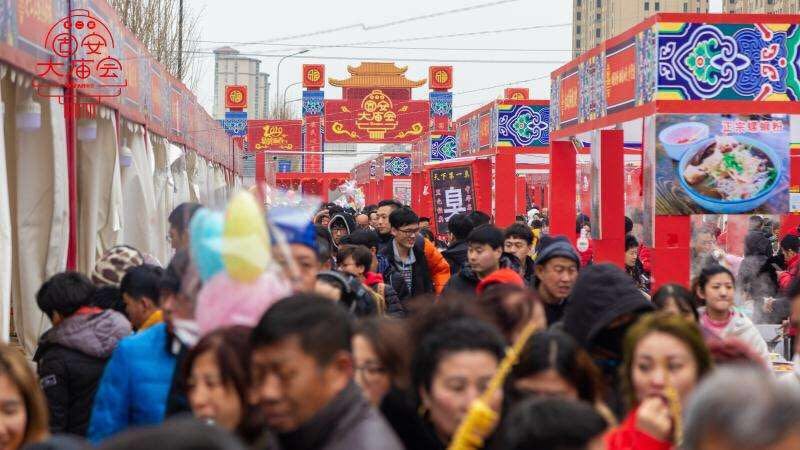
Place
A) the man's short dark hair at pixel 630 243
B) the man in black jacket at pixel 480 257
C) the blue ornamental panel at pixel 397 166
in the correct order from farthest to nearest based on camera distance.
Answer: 1. the blue ornamental panel at pixel 397 166
2. the man's short dark hair at pixel 630 243
3. the man in black jacket at pixel 480 257

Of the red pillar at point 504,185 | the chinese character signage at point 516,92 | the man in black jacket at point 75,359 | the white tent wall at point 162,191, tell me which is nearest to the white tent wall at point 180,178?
the white tent wall at point 162,191

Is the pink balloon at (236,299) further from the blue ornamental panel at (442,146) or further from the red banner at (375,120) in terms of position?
the red banner at (375,120)

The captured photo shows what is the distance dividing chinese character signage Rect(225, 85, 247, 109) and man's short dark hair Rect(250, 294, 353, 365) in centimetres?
4861

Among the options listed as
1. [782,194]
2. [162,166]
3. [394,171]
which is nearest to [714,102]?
[782,194]

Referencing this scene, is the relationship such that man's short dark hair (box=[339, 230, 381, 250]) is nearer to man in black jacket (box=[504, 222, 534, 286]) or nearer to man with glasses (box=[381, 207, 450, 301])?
man with glasses (box=[381, 207, 450, 301])

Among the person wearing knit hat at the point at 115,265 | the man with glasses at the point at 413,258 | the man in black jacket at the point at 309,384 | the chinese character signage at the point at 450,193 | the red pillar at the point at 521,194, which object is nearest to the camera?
the man in black jacket at the point at 309,384

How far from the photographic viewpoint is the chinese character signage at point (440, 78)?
5362 cm

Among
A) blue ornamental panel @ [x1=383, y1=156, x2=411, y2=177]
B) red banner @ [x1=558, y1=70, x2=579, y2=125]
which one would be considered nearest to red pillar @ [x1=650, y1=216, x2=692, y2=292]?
red banner @ [x1=558, y1=70, x2=579, y2=125]

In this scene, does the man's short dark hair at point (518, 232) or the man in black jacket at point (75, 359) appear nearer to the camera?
the man in black jacket at point (75, 359)

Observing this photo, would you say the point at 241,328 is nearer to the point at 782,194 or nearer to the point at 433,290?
the point at 433,290

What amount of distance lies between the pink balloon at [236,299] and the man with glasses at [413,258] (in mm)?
6770

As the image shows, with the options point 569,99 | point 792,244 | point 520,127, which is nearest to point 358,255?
point 792,244

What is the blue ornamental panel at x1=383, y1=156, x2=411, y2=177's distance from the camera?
1479 inches

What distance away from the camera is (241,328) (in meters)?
3.21
